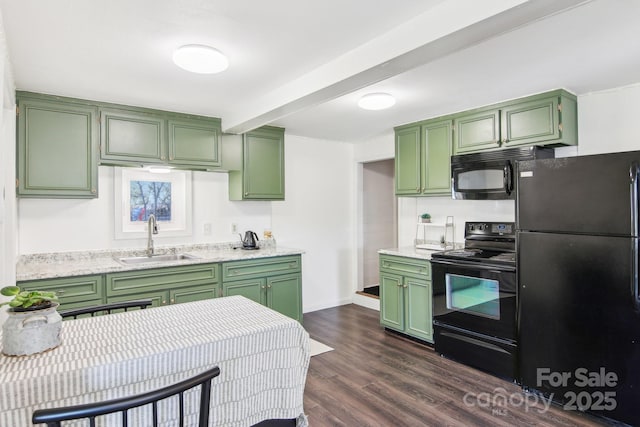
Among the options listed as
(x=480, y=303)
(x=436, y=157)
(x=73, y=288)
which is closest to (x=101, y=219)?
(x=73, y=288)

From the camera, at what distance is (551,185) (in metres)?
2.40

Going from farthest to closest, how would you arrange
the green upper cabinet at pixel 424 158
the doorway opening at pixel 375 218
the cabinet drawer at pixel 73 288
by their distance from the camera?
the doorway opening at pixel 375 218 < the green upper cabinet at pixel 424 158 < the cabinet drawer at pixel 73 288

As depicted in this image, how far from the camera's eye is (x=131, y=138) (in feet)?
10.4

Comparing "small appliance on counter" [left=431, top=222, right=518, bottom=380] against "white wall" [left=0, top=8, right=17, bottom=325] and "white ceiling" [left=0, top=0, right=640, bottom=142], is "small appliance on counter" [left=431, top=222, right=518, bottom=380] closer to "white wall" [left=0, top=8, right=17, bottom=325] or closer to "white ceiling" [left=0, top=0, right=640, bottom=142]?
"white ceiling" [left=0, top=0, right=640, bottom=142]

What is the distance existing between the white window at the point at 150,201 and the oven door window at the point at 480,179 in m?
2.67

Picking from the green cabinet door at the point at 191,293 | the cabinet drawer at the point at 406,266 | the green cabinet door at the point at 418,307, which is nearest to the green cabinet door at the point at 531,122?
the cabinet drawer at the point at 406,266

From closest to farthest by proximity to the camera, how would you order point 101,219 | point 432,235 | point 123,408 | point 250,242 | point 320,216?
point 123,408 → point 101,219 → point 250,242 → point 432,235 → point 320,216

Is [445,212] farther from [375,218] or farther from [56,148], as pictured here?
[56,148]

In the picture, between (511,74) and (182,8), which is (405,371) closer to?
(511,74)

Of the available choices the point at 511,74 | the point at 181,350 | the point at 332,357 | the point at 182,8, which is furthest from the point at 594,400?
the point at 182,8

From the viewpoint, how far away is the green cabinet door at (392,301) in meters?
3.64

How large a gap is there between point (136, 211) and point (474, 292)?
10.1ft

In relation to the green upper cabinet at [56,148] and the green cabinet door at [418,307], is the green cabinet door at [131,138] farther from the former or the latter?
the green cabinet door at [418,307]

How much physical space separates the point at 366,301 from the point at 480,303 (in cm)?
204
